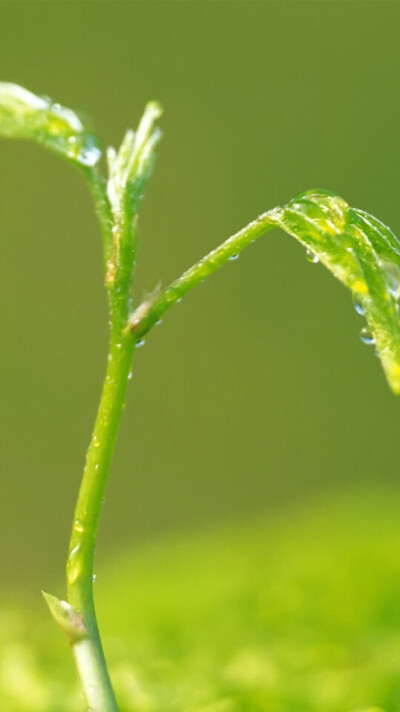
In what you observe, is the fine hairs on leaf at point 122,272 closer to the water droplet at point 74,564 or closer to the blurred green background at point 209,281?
the water droplet at point 74,564

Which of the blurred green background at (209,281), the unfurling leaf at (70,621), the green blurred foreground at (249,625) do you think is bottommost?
the green blurred foreground at (249,625)

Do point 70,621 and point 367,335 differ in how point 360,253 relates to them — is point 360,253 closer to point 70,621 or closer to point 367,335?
point 367,335

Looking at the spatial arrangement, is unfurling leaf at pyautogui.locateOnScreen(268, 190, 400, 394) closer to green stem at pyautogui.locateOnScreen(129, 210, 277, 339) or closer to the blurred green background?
green stem at pyautogui.locateOnScreen(129, 210, 277, 339)

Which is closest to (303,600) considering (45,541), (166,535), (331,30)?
(166,535)

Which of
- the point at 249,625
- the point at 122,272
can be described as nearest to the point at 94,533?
the point at 122,272

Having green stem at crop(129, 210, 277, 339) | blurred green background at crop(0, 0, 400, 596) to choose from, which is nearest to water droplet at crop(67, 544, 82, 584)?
green stem at crop(129, 210, 277, 339)

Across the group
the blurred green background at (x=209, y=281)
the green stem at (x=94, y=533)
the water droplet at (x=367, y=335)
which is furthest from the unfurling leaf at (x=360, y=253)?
the blurred green background at (x=209, y=281)
